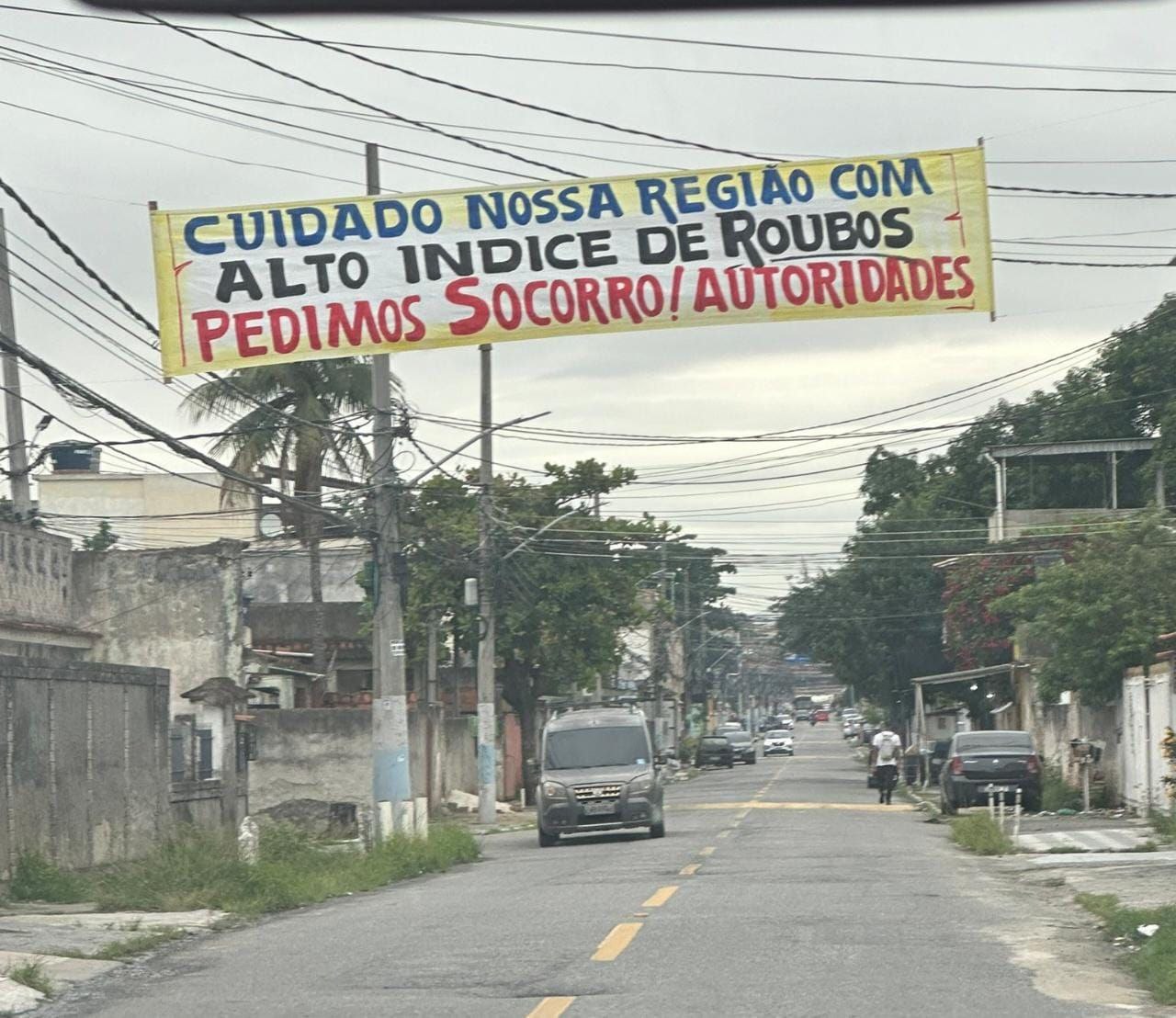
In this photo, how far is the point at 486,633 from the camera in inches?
1561

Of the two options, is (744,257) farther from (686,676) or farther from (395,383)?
(686,676)

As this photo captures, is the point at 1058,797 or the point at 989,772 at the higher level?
the point at 989,772

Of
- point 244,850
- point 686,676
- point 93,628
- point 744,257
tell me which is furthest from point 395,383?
point 686,676

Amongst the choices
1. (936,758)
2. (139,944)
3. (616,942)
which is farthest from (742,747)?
(616,942)

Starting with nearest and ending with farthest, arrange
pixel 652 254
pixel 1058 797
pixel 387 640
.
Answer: pixel 652 254
pixel 387 640
pixel 1058 797

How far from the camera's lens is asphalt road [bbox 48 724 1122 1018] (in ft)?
34.9

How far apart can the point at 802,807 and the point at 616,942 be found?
2658 cm

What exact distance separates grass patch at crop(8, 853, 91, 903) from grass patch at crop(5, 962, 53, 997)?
740 cm

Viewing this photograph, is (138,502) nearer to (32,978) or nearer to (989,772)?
(989,772)

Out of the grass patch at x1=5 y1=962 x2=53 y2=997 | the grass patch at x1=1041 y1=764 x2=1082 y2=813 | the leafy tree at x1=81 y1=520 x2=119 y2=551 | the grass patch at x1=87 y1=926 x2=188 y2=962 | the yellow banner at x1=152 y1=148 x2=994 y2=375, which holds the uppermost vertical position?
the leafy tree at x1=81 y1=520 x2=119 y2=551

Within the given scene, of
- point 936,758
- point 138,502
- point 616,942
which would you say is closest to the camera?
point 616,942

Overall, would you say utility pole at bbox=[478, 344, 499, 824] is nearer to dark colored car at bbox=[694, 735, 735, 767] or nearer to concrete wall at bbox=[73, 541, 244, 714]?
concrete wall at bbox=[73, 541, 244, 714]

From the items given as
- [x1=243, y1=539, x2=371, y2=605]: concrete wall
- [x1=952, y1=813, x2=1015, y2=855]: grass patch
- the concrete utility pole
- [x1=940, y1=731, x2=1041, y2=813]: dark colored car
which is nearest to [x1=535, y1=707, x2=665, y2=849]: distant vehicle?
the concrete utility pole

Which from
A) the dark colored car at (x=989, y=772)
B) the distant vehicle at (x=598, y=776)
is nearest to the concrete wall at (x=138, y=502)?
the dark colored car at (x=989, y=772)
